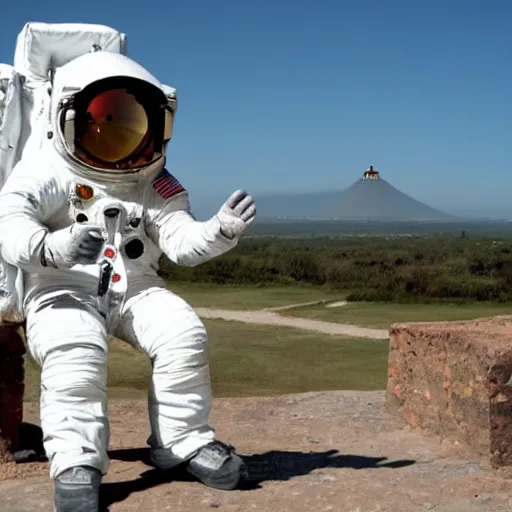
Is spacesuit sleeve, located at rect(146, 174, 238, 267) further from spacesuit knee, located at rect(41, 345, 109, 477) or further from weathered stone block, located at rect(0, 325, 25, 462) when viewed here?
weathered stone block, located at rect(0, 325, 25, 462)

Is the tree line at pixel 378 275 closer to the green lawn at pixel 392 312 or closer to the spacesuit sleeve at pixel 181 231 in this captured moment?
the green lawn at pixel 392 312

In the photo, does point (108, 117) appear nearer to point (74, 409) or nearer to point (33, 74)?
point (33, 74)

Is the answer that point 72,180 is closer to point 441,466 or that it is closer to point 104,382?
point 104,382

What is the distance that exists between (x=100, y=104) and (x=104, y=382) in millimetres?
1314

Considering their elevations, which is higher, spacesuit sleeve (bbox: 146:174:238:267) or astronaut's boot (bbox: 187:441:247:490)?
spacesuit sleeve (bbox: 146:174:238:267)

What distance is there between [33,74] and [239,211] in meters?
1.60

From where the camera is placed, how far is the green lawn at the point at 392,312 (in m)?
14.9

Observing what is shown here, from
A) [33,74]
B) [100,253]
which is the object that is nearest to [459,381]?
[100,253]

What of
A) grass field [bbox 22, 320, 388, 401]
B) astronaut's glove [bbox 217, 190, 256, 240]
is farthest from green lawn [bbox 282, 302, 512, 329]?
astronaut's glove [bbox 217, 190, 256, 240]

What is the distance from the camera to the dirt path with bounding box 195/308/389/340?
522 inches

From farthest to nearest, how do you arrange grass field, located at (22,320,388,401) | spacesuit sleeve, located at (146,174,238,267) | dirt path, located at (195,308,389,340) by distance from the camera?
dirt path, located at (195,308,389,340), grass field, located at (22,320,388,401), spacesuit sleeve, located at (146,174,238,267)

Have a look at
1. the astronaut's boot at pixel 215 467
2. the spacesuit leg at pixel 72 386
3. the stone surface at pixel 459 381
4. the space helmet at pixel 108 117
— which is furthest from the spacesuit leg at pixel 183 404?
the stone surface at pixel 459 381

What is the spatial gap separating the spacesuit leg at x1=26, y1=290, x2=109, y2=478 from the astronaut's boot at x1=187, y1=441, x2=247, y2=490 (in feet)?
1.50

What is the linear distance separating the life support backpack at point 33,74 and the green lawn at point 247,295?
12172 millimetres
